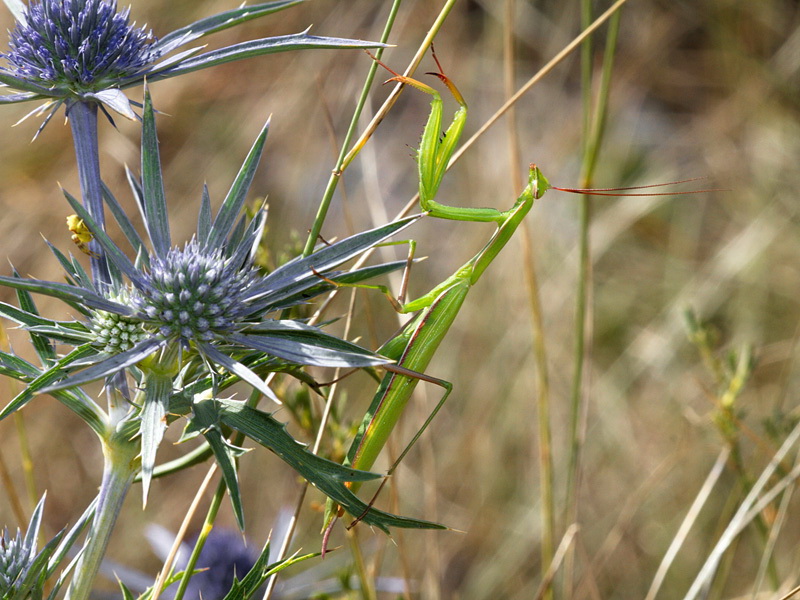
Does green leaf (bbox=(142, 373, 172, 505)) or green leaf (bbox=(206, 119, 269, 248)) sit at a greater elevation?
green leaf (bbox=(206, 119, 269, 248))

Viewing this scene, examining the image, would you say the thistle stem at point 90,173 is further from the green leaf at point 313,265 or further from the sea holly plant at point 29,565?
the sea holly plant at point 29,565

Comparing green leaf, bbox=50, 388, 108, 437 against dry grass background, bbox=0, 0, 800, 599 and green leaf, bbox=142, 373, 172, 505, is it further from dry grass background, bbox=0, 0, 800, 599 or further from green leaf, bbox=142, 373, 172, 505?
dry grass background, bbox=0, 0, 800, 599

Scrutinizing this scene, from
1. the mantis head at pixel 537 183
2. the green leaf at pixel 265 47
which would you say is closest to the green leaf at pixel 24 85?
the green leaf at pixel 265 47

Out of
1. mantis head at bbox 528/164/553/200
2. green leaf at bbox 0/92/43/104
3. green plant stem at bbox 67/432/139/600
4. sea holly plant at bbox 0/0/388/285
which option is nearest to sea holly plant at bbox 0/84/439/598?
green plant stem at bbox 67/432/139/600

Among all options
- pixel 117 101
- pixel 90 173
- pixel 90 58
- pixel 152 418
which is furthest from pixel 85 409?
pixel 90 58

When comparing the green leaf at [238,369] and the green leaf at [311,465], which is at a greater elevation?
the green leaf at [238,369]

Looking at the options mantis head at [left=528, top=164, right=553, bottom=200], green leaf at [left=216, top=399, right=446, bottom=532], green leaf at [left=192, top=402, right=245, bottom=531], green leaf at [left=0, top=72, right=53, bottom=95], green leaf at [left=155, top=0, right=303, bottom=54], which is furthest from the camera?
mantis head at [left=528, top=164, right=553, bottom=200]
